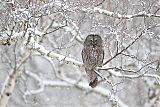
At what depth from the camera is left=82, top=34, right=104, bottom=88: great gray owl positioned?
27.3ft

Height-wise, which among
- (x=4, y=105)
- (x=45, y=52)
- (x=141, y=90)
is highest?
(x=45, y=52)

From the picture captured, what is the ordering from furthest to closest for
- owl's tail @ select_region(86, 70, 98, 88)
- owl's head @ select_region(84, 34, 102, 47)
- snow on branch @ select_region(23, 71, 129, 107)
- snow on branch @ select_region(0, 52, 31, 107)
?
1. snow on branch @ select_region(23, 71, 129, 107)
2. snow on branch @ select_region(0, 52, 31, 107)
3. owl's tail @ select_region(86, 70, 98, 88)
4. owl's head @ select_region(84, 34, 102, 47)

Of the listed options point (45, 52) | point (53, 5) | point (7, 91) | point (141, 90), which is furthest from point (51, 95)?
point (53, 5)

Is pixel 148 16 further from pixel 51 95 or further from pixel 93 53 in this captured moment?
pixel 51 95

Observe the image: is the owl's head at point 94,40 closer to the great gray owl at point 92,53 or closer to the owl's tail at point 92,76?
the great gray owl at point 92,53

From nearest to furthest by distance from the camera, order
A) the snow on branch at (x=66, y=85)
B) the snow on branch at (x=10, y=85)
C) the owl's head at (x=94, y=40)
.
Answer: the owl's head at (x=94, y=40) < the snow on branch at (x=10, y=85) < the snow on branch at (x=66, y=85)

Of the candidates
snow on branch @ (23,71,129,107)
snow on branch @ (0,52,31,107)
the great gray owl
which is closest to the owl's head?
the great gray owl

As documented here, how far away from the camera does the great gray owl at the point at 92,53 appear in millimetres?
8312

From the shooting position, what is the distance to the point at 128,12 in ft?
31.6

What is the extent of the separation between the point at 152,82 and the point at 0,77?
6.99 metres

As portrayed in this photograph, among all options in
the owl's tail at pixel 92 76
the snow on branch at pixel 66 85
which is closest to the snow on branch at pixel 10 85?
the snow on branch at pixel 66 85

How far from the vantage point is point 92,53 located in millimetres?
8336

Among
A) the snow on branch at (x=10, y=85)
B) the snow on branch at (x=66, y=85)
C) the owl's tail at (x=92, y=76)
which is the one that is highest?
the owl's tail at (x=92, y=76)

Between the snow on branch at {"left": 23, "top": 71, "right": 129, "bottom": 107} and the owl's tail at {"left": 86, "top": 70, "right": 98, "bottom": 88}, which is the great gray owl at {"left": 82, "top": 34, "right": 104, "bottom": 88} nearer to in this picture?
the owl's tail at {"left": 86, "top": 70, "right": 98, "bottom": 88}
